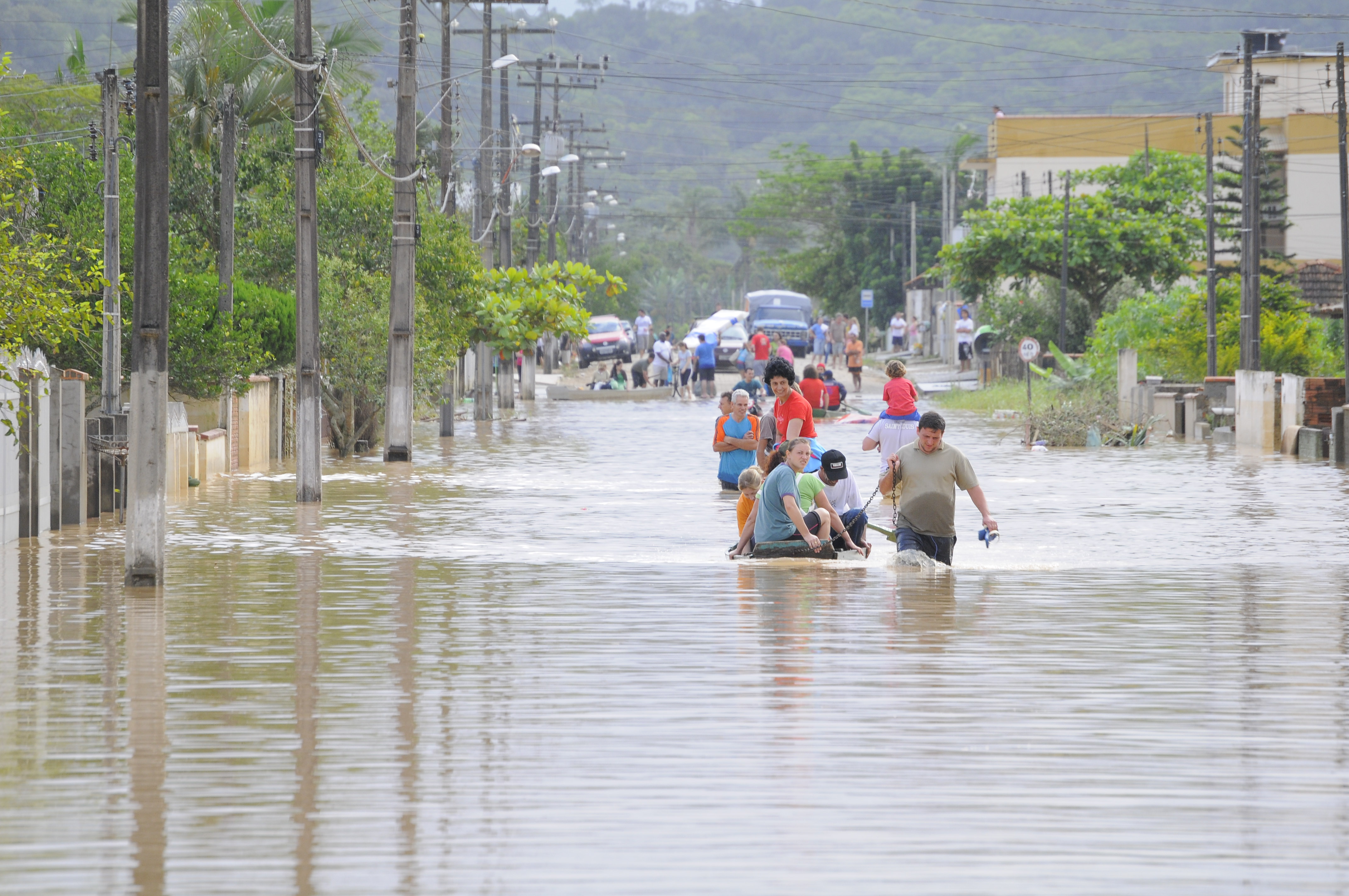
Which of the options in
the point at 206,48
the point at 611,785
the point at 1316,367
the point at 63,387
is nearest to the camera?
the point at 611,785

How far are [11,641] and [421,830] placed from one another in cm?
519

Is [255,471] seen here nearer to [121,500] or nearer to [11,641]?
[121,500]

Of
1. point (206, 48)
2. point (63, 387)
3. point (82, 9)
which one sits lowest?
point (63, 387)

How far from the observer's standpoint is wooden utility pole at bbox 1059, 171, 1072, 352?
58625 millimetres

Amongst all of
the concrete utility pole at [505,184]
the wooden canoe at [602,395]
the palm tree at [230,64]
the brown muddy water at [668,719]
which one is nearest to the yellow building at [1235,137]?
the wooden canoe at [602,395]

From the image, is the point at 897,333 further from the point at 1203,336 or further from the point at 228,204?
the point at 228,204

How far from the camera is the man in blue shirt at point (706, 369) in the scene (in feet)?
180

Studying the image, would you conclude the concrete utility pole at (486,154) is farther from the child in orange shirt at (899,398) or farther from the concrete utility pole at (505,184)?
the child in orange shirt at (899,398)

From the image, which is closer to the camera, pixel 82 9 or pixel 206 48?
pixel 206 48

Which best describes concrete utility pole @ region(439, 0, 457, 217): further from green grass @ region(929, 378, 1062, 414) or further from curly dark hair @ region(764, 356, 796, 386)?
curly dark hair @ region(764, 356, 796, 386)

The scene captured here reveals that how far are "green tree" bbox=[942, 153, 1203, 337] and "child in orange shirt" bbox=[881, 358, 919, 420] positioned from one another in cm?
3925

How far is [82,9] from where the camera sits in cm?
11506

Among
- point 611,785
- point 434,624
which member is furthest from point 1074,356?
point 611,785

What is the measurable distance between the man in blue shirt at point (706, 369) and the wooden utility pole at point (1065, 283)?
32.8 ft
